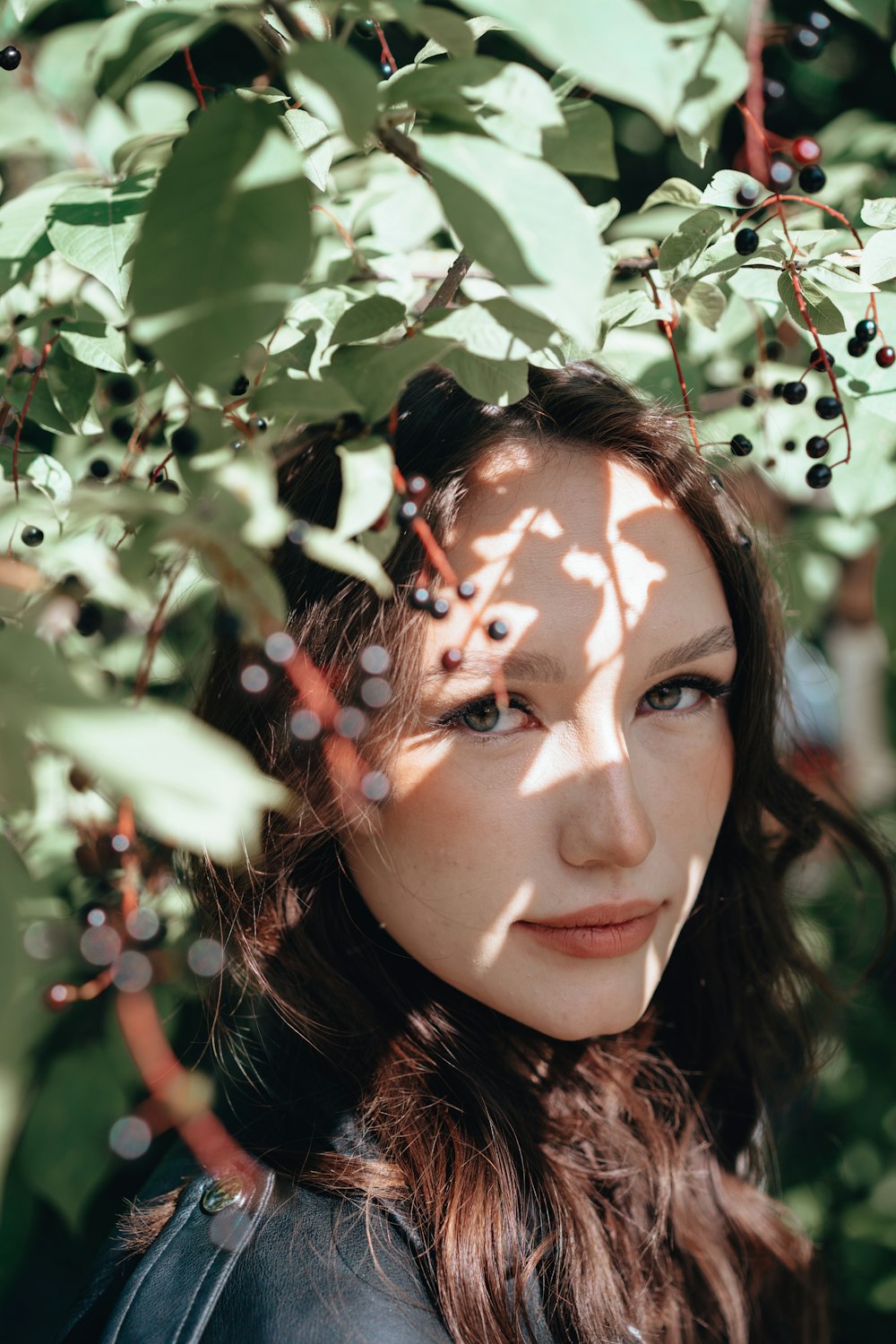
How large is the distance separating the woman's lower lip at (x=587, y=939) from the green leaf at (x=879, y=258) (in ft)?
2.64

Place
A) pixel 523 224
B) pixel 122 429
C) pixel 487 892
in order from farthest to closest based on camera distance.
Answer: pixel 122 429 < pixel 487 892 < pixel 523 224

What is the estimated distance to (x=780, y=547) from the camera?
1955mm

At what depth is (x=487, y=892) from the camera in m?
1.24

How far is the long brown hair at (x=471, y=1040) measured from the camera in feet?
4.30

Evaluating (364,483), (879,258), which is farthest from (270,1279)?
(879,258)

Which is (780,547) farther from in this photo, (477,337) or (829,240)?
(477,337)

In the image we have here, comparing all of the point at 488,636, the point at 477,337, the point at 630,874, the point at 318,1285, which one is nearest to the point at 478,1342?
the point at 318,1285

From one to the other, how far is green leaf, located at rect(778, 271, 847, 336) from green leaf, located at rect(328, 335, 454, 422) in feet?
Result: 1.63

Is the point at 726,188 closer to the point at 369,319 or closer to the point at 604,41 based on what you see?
the point at 369,319

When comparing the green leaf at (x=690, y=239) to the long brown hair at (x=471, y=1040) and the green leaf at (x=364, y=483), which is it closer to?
the long brown hair at (x=471, y=1040)

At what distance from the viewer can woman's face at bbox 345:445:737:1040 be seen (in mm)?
1223

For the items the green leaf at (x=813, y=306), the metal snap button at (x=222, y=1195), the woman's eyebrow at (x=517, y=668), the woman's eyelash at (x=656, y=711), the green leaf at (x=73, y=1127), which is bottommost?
the green leaf at (x=73, y=1127)

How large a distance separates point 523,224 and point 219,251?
21 centimetres

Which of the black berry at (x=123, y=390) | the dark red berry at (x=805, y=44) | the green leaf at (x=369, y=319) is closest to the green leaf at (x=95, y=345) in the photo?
the black berry at (x=123, y=390)
